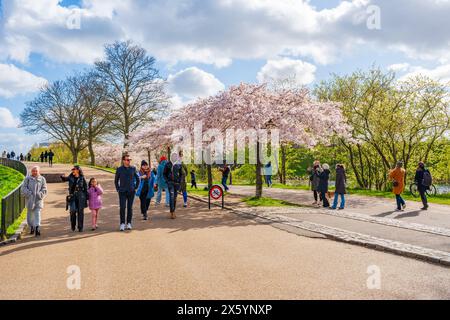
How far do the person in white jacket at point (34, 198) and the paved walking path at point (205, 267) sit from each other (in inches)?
14.9

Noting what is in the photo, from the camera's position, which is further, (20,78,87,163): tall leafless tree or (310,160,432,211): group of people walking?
(20,78,87,163): tall leafless tree

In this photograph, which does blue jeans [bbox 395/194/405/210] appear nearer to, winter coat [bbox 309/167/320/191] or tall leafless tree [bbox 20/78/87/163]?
winter coat [bbox 309/167/320/191]

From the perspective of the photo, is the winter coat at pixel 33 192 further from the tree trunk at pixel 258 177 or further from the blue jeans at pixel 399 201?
the blue jeans at pixel 399 201

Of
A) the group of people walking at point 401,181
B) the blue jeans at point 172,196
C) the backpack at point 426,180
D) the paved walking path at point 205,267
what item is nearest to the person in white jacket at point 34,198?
the paved walking path at point 205,267

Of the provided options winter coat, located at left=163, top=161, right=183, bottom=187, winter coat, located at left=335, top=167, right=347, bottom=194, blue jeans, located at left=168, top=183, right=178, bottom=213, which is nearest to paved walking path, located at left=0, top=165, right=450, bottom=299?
blue jeans, located at left=168, top=183, right=178, bottom=213

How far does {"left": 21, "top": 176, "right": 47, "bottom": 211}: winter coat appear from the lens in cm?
966

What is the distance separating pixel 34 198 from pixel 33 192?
0.15 metres

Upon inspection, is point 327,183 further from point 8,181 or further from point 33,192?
point 8,181

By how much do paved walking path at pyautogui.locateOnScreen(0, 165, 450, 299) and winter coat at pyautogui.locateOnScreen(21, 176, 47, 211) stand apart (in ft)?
2.57

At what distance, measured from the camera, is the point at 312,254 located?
7.20 m

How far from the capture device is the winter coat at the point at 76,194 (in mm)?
9891

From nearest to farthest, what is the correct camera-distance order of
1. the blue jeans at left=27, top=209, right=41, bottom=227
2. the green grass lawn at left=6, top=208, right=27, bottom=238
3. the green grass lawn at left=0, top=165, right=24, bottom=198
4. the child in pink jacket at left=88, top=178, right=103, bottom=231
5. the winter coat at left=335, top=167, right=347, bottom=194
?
the green grass lawn at left=6, top=208, right=27, bottom=238 < the blue jeans at left=27, top=209, right=41, bottom=227 < the child in pink jacket at left=88, top=178, right=103, bottom=231 < the winter coat at left=335, top=167, right=347, bottom=194 < the green grass lawn at left=0, top=165, right=24, bottom=198

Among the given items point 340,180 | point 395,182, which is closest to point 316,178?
point 340,180

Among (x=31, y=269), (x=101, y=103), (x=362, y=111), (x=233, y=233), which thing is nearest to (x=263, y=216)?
(x=233, y=233)
